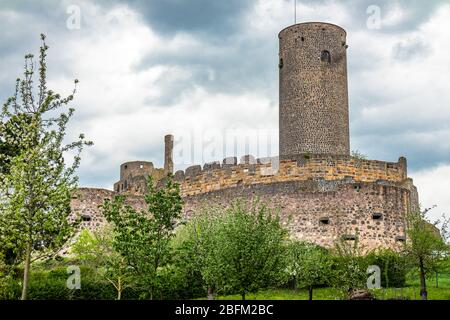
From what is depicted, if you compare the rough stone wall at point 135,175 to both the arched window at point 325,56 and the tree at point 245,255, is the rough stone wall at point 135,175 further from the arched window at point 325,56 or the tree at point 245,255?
the tree at point 245,255

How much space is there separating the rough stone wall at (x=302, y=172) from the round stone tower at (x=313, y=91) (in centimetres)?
428

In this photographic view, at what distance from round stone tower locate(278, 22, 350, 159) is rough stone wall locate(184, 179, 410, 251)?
305 inches

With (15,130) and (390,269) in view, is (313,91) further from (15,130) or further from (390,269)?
(15,130)

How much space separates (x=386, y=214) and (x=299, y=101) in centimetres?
1090

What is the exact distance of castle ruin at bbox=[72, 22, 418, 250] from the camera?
36.0 meters

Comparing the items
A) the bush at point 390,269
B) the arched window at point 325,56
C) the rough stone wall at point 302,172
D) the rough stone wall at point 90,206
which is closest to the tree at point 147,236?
the bush at point 390,269

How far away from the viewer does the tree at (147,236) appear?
2383cm

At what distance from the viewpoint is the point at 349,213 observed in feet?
118

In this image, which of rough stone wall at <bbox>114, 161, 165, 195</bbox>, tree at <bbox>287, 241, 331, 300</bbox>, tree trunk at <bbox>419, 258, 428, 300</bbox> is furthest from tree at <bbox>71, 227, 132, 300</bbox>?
rough stone wall at <bbox>114, 161, 165, 195</bbox>

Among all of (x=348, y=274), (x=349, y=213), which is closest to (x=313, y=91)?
(x=349, y=213)

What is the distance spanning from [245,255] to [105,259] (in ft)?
26.7

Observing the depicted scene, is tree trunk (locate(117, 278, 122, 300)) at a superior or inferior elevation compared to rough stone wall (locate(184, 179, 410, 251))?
inferior

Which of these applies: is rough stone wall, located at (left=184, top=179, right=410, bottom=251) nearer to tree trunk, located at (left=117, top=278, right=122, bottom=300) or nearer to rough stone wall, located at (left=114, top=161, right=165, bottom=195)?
tree trunk, located at (left=117, top=278, right=122, bottom=300)
